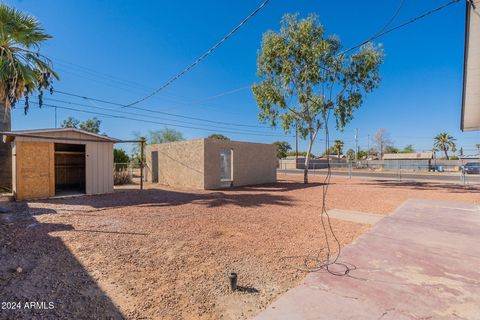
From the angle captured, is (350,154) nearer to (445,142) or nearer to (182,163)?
(445,142)

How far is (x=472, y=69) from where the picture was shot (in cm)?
416

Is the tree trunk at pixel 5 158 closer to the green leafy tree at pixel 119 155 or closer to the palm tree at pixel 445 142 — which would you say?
the green leafy tree at pixel 119 155

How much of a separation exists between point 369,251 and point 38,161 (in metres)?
10.9

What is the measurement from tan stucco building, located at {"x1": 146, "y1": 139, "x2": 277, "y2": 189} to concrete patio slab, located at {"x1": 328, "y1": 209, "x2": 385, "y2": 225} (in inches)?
291

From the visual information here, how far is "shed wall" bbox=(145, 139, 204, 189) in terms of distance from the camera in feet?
43.4

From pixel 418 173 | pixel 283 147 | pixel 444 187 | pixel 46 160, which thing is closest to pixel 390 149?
pixel 283 147

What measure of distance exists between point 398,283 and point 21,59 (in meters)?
9.98

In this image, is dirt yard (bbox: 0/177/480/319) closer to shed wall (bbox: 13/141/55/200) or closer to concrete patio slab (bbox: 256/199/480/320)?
concrete patio slab (bbox: 256/199/480/320)

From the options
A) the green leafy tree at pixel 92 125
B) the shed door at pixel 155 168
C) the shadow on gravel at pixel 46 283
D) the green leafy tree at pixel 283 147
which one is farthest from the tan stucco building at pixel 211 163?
the green leafy tree at pixel 283 147

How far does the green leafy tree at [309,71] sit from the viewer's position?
14.0 m

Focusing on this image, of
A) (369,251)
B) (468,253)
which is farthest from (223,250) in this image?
(468,253)

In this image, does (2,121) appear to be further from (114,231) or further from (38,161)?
(114,231)

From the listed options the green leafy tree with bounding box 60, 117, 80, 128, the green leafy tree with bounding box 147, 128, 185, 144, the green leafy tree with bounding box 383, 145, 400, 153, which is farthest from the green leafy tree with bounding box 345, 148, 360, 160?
the green leafy tree with bounding box 60, 117, 80, 128

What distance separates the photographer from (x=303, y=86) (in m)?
14.9
